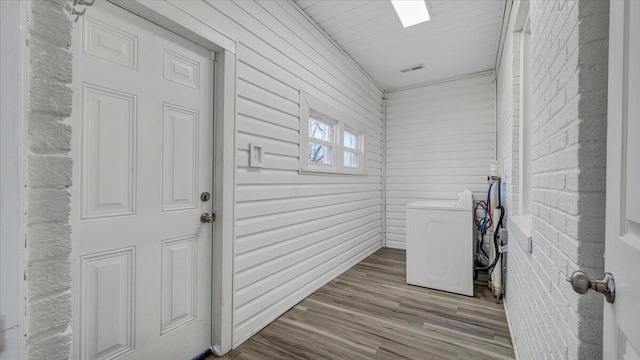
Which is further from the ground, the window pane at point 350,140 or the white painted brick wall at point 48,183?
the window pane at point 350,140

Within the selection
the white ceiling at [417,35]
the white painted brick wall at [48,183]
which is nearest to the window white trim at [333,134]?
the white ceiling at [417,35]

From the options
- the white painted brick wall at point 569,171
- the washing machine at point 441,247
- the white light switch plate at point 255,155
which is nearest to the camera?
the white painted brick wall at point 569,171

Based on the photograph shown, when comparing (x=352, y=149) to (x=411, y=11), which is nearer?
(x=411, y=11)

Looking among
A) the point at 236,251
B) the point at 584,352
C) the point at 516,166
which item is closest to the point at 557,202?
the point at 584,352

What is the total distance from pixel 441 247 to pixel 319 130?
1.89 m

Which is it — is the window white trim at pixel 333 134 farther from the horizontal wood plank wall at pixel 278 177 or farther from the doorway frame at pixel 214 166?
the doorway frame at pixel 214 166

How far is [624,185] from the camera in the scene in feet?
1.84

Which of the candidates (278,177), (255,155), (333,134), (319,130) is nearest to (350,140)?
(333,134)

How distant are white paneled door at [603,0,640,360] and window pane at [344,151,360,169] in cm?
307

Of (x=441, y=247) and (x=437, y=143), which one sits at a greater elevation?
(x=437, y=143)

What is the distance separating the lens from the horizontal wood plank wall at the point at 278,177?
1922 mm

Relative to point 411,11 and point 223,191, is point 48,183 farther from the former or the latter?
point 411,11

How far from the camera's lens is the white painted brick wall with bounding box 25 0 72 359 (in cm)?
53

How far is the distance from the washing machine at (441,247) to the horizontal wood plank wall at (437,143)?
1187mm
